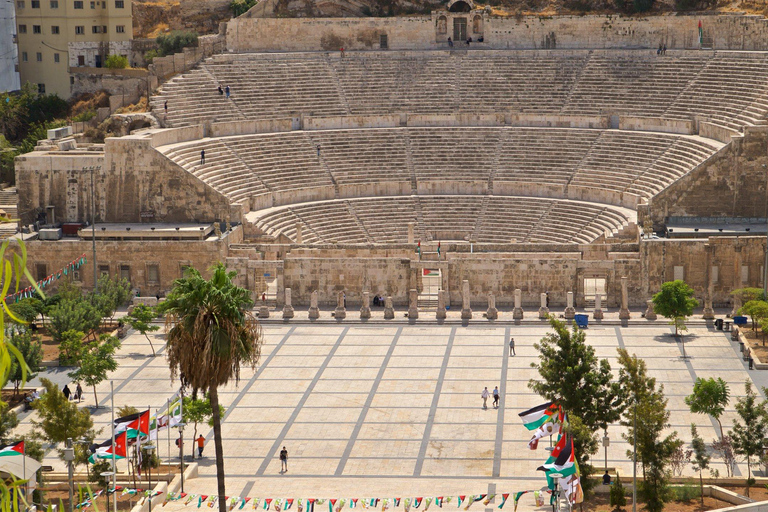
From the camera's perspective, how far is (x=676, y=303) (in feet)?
169

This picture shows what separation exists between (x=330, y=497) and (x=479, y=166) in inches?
1397

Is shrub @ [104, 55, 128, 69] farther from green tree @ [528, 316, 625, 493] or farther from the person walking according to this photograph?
green tree @ [528, 316, 625, 493]

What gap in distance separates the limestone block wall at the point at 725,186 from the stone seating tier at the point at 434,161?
1964 mm

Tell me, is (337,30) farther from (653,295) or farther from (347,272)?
(653,295)

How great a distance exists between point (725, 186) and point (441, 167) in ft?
53.7

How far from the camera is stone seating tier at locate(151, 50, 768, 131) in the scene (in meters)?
69.1

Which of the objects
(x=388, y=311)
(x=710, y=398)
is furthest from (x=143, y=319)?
(x=710, y=398)

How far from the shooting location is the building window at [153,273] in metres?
58.7

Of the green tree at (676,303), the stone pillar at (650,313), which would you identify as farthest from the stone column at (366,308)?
the green tree at (676,303)

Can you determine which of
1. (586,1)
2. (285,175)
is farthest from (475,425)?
(586,1)

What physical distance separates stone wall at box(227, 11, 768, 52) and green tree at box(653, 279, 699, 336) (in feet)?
89.2

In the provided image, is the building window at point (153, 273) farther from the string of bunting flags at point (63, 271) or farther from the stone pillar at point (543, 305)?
the stone pillar at point (543, 305)

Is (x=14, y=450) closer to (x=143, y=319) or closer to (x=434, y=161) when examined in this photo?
(x=143, y=319)

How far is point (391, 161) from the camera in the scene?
6912 centimetres
